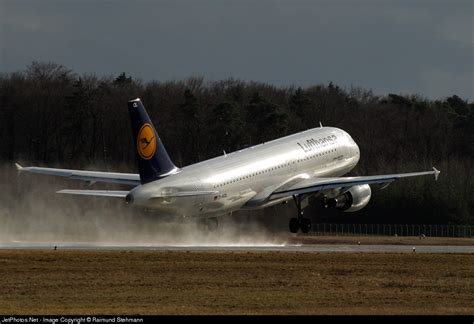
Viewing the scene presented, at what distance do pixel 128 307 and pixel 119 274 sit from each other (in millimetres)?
10417

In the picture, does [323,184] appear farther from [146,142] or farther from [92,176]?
[146,142]

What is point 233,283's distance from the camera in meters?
48.5

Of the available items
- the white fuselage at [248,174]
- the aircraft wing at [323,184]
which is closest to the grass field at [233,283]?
the white fuselage at [248,174]

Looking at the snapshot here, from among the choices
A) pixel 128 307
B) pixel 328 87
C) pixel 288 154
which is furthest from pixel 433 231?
pixel 328 87

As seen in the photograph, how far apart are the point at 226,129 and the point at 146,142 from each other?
6595 centimetres

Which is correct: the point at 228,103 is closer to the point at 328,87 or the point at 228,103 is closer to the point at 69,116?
the point at 69,116

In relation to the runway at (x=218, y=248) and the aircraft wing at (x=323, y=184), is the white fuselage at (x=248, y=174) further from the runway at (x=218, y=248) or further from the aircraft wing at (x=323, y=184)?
the runway at (x=218, y=248)

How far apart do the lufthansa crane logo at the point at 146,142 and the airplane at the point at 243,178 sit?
2.0 inches

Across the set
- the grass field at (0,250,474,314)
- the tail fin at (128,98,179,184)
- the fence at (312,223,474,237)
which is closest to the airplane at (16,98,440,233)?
the tail fin at (128,98,179,184)

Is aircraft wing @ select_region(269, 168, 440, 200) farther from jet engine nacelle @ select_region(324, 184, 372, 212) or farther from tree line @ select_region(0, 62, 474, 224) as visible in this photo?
tree line @ select_region(0, 62, 474, 224)

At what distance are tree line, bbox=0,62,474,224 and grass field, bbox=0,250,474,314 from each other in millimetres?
Answer: 41903

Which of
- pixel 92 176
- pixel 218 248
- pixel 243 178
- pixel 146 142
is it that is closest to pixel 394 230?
pixel 243 178

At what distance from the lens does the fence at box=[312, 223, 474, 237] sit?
9788 cm

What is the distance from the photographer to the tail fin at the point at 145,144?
6600 cm
